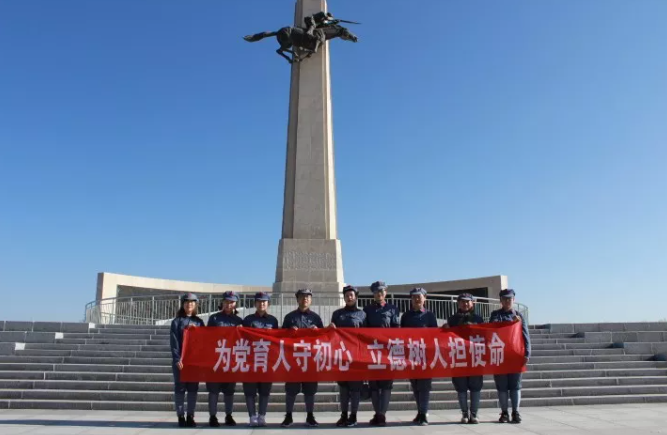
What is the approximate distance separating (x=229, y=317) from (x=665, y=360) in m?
8.59

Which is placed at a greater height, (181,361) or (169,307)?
(169,307)

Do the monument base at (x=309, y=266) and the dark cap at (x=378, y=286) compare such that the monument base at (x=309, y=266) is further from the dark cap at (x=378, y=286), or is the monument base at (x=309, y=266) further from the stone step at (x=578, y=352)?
the dark cap at (x=378, y=286)

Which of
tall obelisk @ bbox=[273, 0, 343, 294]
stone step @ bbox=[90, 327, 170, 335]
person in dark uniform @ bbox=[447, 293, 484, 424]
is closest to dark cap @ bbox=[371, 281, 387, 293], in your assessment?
person in dark uniform @ bbox=[447, 293, 484, 424]

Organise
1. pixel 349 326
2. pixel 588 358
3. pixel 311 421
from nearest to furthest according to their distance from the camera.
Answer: pixel 311 421 < pixel 349 326 < pixel 588 358

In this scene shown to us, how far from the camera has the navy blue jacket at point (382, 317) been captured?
725 centimetres

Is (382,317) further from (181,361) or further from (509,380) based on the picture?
(181,361)

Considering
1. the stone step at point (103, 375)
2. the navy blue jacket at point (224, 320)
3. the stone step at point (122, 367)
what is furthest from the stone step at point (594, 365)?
the navy blue jacket at point (224, 320)

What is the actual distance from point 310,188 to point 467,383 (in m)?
10.9

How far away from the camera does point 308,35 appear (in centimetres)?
1777

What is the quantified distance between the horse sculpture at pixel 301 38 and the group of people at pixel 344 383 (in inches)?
494

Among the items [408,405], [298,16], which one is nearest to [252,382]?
[408,405]

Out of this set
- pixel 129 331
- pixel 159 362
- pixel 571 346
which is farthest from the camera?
pixel 129 331

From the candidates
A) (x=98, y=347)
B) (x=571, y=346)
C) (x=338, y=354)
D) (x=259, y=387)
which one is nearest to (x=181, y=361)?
(x=259, y=387)

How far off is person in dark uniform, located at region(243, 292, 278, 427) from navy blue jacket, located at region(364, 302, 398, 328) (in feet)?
4.09
